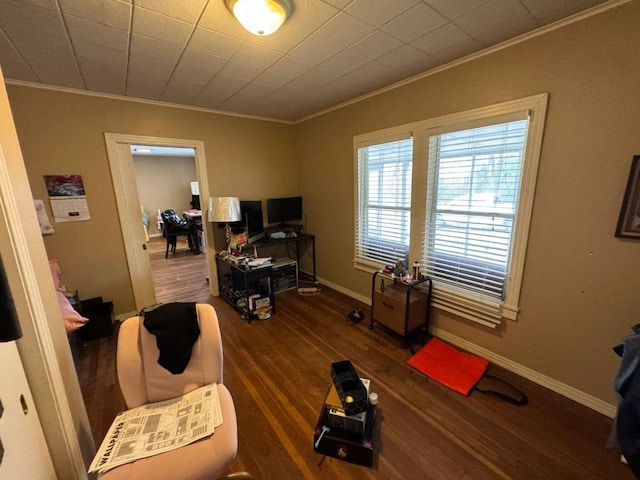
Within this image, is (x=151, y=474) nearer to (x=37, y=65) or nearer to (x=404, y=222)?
(x=404, y=222)

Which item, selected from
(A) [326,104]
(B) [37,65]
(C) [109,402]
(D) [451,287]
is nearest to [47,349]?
(C) [109,402]

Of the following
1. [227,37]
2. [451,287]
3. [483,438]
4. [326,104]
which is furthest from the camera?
[326,104]

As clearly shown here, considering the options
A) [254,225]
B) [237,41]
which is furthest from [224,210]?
[237,41]

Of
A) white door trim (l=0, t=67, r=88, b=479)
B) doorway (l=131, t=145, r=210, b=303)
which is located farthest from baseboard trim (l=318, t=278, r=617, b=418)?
doorway (l=131, t=145, r=210, b=303)

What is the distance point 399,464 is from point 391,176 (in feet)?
8.05

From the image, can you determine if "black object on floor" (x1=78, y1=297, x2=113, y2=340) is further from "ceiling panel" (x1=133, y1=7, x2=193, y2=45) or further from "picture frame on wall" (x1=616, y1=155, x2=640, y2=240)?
"picture frame on wall" (x1=616, y1=155, x2=640, y2=240)

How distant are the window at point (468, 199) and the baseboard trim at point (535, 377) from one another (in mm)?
277

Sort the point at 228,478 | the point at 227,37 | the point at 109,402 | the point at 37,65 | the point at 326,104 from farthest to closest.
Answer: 1. the point at 326,104
2. the point at 37,65
3. the point at 109,402
4. the point at 227,37
5. the point at 228,478

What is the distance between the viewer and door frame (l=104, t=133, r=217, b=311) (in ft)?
9.32

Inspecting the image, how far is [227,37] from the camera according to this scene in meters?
1.75

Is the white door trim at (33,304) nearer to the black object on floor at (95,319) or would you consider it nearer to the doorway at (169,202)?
the black object on floor at (95,319)

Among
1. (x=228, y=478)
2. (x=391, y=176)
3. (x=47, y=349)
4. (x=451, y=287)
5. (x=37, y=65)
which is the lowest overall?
(x=228, y=478)

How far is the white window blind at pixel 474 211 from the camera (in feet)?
6.68

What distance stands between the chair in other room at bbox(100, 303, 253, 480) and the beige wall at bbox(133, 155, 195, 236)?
7.62 metres
